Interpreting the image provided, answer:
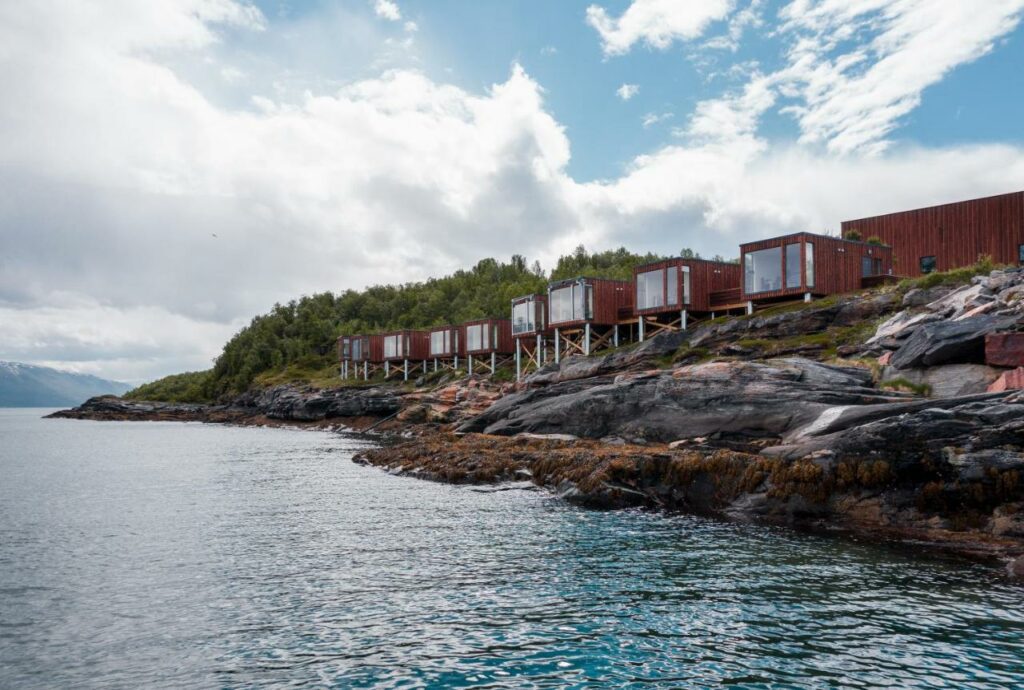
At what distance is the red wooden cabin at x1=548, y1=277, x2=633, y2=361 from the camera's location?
64.9 meters

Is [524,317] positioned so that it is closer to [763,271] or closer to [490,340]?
[490,340]

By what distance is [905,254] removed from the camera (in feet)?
203

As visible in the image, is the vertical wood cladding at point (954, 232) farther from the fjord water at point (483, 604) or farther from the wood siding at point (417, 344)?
the wood siding at point (417, 344)

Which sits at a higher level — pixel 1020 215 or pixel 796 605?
pixel 1020 215

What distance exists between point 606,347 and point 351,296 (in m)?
141

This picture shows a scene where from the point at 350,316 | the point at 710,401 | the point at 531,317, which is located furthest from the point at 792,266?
the point at 350,316

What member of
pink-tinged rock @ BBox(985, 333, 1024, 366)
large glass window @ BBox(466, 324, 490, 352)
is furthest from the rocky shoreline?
large glass window @ BBox(466, 324, 490, 352)

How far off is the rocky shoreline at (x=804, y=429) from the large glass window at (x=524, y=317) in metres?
19.5

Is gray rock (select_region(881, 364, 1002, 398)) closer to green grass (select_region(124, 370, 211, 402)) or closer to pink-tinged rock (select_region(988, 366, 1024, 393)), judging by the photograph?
pink-tinged rock (select_region(988, 366, 1024, 393))

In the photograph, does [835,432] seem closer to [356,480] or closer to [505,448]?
[505,448]

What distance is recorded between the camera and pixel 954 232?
58594 mm

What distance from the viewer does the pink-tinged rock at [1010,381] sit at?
23.8 m

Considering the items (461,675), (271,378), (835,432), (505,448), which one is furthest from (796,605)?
(271,378)

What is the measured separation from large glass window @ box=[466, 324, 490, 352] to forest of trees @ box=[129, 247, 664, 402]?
167 feet
